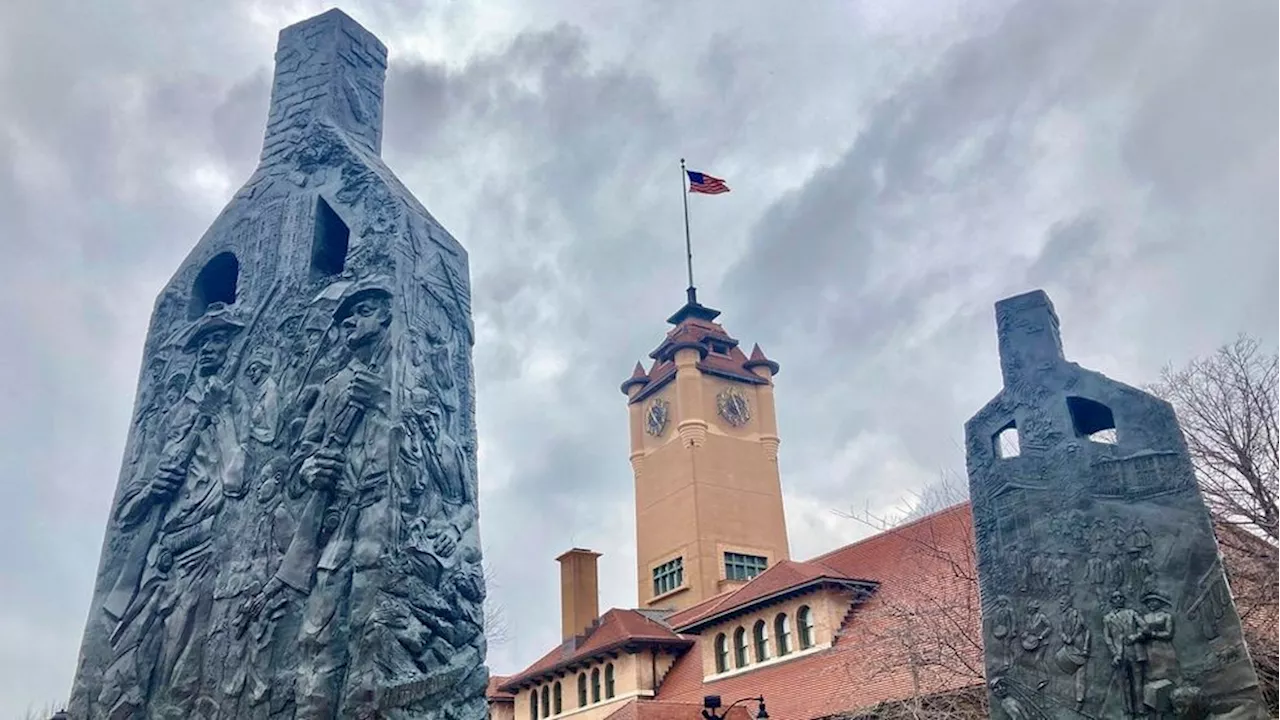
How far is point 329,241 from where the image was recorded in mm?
7402

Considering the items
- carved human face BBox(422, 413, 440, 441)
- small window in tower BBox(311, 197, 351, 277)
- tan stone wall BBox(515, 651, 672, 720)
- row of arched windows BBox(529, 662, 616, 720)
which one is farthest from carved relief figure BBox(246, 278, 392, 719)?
row of arched windows BBox(529, 662, 616, 720)

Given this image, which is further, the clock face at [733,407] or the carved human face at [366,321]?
the clock face at [733,407]

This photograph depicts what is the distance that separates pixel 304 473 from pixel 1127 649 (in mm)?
6193

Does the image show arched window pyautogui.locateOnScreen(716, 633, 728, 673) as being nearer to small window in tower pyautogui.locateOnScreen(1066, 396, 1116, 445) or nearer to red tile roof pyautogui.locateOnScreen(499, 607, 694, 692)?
red tile roof pyautogui.locateOnScreen(499, 607, 694, 692)

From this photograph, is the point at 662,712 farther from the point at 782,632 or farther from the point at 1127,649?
the point at 1127,649

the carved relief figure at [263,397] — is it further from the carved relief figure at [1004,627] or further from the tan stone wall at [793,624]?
the tan stone wall at [793,624]

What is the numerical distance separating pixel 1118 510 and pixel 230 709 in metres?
6.68

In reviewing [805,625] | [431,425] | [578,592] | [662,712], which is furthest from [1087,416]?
[578,592]

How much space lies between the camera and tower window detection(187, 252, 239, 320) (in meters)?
7.71

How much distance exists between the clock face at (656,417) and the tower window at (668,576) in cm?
609

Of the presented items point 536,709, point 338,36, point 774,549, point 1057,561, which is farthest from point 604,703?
point 338,36

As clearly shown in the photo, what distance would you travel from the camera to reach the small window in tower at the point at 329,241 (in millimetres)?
7262

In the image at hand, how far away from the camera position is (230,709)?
578 centimetres

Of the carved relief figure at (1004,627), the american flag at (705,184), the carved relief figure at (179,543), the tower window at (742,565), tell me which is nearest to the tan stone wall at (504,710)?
the tower window at (742,565)
